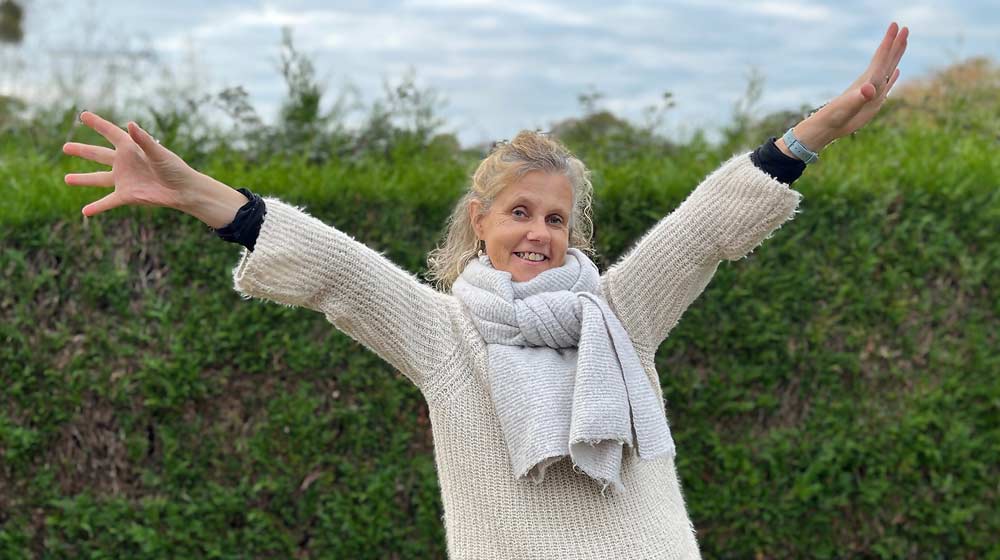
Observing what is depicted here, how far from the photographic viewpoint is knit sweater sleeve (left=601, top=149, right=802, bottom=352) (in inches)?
84.3

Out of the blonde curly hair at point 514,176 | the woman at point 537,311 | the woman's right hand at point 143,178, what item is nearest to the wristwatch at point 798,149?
the woman at point 537,311

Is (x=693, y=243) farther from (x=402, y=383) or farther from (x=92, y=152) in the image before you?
(x=402, y=383)

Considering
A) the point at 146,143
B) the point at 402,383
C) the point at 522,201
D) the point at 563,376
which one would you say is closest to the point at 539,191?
the point at 522,201

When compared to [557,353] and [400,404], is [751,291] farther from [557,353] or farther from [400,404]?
[557,353]

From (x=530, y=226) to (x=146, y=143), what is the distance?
82cm

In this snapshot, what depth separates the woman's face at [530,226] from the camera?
2.25m

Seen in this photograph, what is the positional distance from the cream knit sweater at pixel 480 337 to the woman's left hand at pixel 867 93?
6.5 inches

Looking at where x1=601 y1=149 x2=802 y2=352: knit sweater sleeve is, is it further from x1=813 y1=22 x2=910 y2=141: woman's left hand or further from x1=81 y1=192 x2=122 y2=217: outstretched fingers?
x1=81 y1=192 x2=122 y2=217: outstretched fingers

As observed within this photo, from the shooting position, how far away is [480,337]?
2.23 meters

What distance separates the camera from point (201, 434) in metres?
4.06

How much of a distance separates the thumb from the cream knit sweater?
0.25 meters

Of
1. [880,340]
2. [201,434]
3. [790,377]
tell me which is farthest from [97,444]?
[880,340]

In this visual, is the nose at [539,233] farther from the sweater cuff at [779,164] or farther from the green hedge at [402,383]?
the green hedge at [402,383]

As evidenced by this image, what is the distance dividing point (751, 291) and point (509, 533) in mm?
2315
